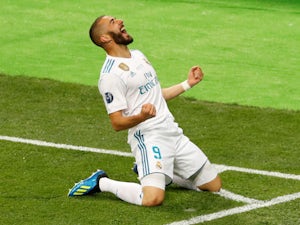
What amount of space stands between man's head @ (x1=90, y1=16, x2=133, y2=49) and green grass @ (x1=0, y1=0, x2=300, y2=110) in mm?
3334

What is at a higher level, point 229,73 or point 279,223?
point 279,223

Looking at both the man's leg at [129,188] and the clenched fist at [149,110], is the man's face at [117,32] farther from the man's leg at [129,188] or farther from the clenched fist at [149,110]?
the man's leg at [129,188]

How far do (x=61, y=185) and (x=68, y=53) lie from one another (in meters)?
5.12

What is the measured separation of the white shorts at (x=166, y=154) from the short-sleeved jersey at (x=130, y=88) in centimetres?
10

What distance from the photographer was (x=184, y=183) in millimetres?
9695

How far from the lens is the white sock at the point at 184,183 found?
9.63 meters

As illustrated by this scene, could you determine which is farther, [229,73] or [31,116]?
[229,73]

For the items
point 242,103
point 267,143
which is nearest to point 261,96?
point 242,103

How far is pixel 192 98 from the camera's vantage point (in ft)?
41.3

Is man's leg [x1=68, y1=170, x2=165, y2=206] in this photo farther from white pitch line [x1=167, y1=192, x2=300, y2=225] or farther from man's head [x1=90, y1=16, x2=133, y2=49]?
man's head [x1=90, y1=16, x2=133, y2=49]

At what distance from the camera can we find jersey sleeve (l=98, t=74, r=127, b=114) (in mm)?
9188

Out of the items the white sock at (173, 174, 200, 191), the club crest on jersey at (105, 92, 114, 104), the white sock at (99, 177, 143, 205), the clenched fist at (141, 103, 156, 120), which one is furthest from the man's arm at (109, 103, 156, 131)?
the white sock at (173, 174, 200, 191)

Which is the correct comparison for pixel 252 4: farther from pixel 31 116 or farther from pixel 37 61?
pixel 31 116

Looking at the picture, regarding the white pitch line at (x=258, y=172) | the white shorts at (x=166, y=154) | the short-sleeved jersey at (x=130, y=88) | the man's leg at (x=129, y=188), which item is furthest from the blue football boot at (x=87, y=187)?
the white pitch line at (x=258, y=172)
